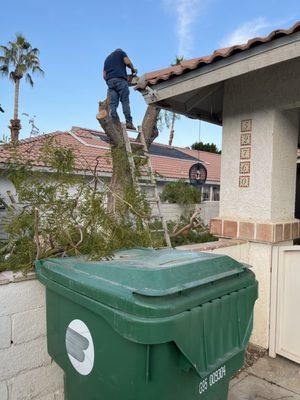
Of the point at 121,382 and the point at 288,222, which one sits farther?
the point at 288,222

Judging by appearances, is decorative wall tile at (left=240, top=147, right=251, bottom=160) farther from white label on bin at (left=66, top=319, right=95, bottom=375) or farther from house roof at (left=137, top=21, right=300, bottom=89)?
white label on bin at (left=66, top=319, right=95, bottom=375)

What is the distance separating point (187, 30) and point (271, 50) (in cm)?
642

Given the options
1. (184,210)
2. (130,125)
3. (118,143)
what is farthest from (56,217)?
(184,210)

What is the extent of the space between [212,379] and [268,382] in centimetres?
172

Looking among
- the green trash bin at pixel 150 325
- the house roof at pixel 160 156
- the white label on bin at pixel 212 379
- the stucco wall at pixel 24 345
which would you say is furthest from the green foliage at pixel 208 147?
the white label on bin at pixel 212 379

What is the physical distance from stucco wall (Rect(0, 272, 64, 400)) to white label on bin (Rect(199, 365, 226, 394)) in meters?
1.12

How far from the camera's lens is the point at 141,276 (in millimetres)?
1715

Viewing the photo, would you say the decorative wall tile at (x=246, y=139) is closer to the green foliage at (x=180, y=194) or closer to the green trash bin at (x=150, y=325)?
the green trash bin at (x=150, y=325)

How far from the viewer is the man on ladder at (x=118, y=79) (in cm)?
686

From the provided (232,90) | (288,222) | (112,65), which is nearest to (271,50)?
(232,90)

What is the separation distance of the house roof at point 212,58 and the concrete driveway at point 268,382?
3156 mm

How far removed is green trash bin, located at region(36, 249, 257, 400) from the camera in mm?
1601

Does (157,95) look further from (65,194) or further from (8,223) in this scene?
(8,223)

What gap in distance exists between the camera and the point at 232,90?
429 cm
